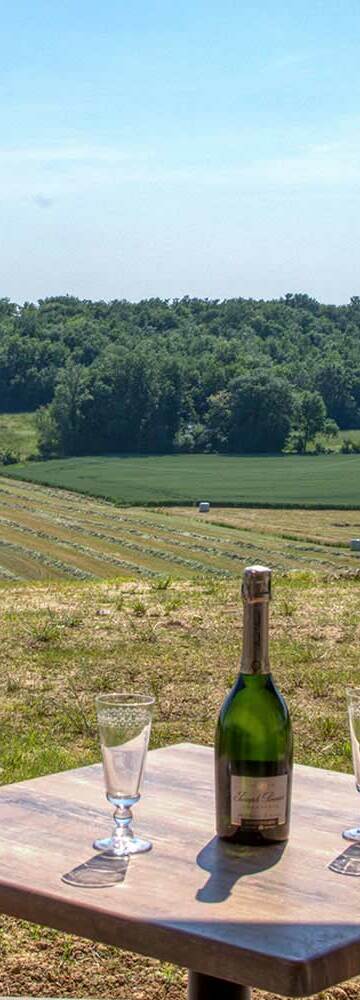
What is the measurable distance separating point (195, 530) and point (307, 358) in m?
51.1

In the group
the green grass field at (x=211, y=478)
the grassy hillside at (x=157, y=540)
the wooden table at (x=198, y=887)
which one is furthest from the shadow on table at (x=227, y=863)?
the green grass field at (x=211, y=478)

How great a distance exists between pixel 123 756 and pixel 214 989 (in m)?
0.49

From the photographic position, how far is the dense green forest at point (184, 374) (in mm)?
83875

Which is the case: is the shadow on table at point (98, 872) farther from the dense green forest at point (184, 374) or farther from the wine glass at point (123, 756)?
the dense green forest at point (184, 374)

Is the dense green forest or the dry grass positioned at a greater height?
the dense green forest

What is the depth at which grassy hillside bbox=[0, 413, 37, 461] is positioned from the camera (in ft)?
267

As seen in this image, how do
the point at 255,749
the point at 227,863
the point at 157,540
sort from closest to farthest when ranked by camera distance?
the point at 227,863 < the point at 255,749 < the point at 157,540

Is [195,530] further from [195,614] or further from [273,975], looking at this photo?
[273,975]

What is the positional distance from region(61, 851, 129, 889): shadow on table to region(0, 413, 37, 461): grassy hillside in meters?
77.3

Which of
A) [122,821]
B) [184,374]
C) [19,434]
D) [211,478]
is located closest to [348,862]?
[122,821]

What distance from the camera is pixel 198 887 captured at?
218 cm

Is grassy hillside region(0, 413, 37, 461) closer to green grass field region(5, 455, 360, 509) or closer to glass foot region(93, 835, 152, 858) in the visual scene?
green grass field region(5, 455, 360, 509)

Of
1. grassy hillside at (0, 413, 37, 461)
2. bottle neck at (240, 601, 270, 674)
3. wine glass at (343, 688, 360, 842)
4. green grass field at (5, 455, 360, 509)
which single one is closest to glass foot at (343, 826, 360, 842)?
wine glass at (343, 688, 360, 842)

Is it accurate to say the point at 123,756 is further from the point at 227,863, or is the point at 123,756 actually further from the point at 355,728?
the point at 355,728
